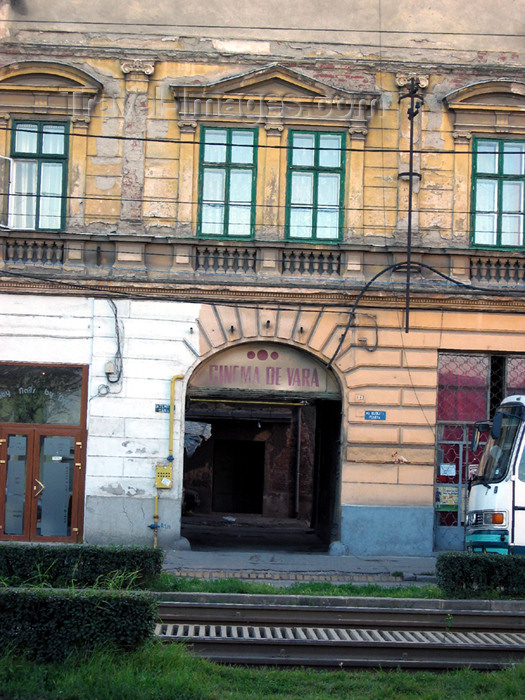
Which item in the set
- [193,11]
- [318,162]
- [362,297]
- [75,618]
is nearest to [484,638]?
[75,618]

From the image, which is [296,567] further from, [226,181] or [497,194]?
[497,194]

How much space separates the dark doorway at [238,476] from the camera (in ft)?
96.6

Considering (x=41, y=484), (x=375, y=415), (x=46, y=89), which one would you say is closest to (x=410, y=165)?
(x=375, y=415)

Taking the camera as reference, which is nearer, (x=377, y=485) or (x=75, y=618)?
(x=75, y=618)

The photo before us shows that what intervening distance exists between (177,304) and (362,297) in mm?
3469

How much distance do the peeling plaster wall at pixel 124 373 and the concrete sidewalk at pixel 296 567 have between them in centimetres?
125

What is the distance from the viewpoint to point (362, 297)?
57.7 ft

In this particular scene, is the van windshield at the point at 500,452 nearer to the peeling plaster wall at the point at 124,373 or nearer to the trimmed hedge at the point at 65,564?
the trimmed hedge at the point at 65,564

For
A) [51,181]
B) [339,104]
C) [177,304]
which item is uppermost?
[339,104]

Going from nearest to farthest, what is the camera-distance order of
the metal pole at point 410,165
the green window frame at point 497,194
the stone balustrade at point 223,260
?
the metal pole at point 410,165
the stone balustrade at point 223,260
the green window frame at point 497,194

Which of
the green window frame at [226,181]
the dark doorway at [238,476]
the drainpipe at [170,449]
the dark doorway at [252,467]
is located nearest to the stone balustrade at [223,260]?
the green window frame at [226,181]

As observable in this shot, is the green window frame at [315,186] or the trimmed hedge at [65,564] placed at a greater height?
the green window frame at [315,186]

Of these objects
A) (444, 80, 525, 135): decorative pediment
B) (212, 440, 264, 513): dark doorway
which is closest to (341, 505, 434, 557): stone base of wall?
(444, 80, 525, 135): decorative pediment

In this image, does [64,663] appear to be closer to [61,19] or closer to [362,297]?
[362,297]
